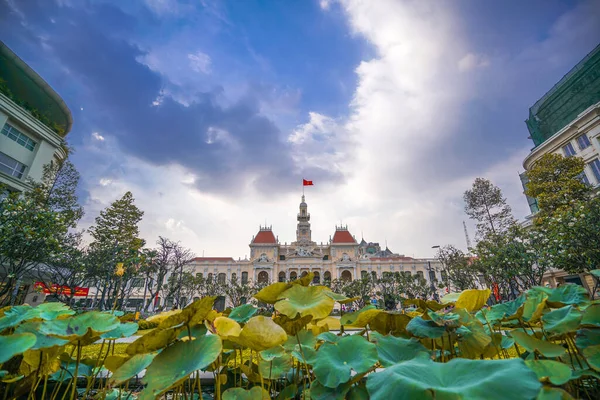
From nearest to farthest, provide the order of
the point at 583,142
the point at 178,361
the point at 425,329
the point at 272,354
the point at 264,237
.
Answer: the point at 178,361 < the point at 425,329 < the point at 272,354 < the point at 583,142 < the point at 264,237

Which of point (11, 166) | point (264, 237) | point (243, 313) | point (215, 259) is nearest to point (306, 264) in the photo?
point (264, 237)

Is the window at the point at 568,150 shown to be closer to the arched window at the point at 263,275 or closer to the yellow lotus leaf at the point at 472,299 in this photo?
the yellow lotus leaf at the point at 472,299

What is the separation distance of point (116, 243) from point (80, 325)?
26817 mm

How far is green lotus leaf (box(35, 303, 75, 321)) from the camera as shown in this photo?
4.43 ft

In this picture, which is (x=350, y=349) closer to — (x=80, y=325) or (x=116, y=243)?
(x=80, y=325)

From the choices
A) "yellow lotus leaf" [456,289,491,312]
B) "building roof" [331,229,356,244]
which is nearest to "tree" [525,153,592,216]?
"yellow lotus leaf" [456,289,491,312]

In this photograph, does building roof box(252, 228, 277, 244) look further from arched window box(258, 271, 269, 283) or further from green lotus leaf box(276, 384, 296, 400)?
green lotus leaf box(276, 384, 296, 400)

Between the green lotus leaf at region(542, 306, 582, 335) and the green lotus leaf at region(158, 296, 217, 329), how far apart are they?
4.44 feet

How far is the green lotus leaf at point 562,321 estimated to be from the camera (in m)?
1.02

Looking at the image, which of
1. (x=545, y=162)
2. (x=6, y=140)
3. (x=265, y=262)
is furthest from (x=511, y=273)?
(x=265, y=262)

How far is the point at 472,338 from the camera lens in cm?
118

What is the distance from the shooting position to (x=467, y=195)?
25.3 m

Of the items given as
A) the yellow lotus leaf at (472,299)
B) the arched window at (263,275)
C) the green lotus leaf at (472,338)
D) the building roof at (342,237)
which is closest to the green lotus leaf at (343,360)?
the green lotus leaf at (472,338)

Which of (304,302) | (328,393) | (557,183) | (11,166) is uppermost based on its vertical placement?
(11,166)
